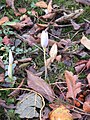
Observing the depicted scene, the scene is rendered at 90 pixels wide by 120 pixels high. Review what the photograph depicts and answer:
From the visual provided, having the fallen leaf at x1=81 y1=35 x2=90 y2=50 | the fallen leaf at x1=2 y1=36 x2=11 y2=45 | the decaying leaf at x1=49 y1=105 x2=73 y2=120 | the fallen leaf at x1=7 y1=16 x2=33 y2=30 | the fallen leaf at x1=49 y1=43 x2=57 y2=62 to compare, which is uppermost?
the fallen leaf at x1=7 y1=16 x2=33 y2=30

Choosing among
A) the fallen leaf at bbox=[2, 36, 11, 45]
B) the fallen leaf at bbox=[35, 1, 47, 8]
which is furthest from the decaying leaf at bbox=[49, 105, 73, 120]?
the fallen leaf at bbox=[35, 1, 47, 8]

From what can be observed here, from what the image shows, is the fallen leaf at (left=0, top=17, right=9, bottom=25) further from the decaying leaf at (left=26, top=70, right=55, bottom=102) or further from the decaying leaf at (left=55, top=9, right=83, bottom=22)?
the decaying leaf at (left=26, top=70, right=55, bottom=102)

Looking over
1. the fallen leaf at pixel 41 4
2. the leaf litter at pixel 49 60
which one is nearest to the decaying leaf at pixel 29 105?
the leaf litter at pixel 49 60

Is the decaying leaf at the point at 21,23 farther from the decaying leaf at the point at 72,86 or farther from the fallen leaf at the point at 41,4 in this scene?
the decaying leaf at the point at 72,86

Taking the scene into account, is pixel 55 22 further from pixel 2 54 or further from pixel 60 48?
pixel 2 54

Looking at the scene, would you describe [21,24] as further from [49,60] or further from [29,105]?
[29,105]

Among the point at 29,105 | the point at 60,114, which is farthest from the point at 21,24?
the point at 60,114

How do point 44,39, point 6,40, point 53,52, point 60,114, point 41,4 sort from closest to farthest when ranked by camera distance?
point 60,114
point 44,39
point 53,52
point 6,40
point 41,4

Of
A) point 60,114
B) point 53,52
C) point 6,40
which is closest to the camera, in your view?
point 60,114
